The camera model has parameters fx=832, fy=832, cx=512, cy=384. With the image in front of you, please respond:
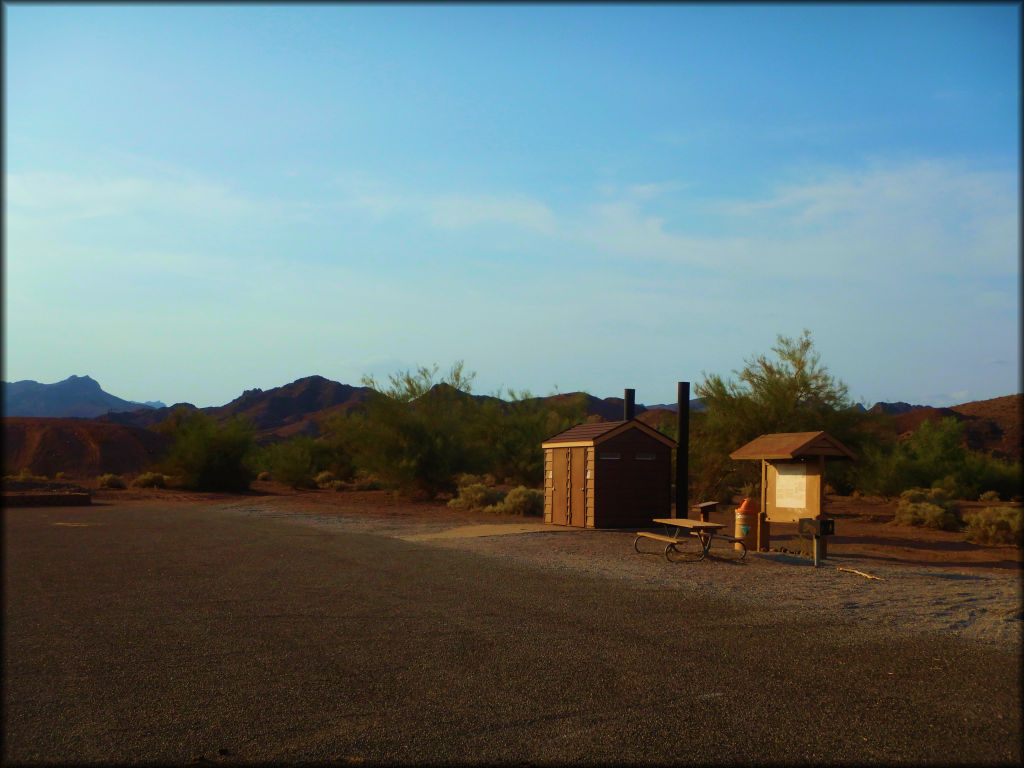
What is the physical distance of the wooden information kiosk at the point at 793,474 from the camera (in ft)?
50.6

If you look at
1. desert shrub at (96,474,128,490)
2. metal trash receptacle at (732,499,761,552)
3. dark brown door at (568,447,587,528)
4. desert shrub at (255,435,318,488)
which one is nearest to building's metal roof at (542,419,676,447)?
dark brown door at (568,447,587,528)

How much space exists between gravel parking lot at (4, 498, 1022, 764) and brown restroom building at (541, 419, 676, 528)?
26.7 feet

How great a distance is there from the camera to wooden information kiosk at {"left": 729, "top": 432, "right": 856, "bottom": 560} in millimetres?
15428

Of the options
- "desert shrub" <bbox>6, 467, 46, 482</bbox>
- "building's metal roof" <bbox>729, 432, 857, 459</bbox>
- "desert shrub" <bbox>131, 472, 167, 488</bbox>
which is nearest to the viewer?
"building's metal roof" <bbox>729, 432, 857, 459</bbox>

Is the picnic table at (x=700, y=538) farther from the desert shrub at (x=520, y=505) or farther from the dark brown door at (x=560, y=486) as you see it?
the desert shrub at (x=520, y=505)

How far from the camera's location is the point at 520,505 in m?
26.8

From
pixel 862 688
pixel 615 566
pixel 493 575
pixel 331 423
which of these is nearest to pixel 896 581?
pixel 615 566

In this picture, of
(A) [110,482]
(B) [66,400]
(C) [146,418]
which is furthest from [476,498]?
(C) [146,418]

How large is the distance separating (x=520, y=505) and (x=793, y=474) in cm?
1210

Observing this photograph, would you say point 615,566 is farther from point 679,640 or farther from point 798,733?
point 798,733

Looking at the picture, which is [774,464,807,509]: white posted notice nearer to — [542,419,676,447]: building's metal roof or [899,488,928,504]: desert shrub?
[542,419,676,447]: building's metal roof

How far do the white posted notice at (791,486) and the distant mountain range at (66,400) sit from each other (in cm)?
1298

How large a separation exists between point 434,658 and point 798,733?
3.06 m

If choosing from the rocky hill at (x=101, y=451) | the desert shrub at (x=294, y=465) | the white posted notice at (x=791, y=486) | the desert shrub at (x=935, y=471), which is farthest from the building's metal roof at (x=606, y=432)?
the desert shrub at (x=294, y=465)
